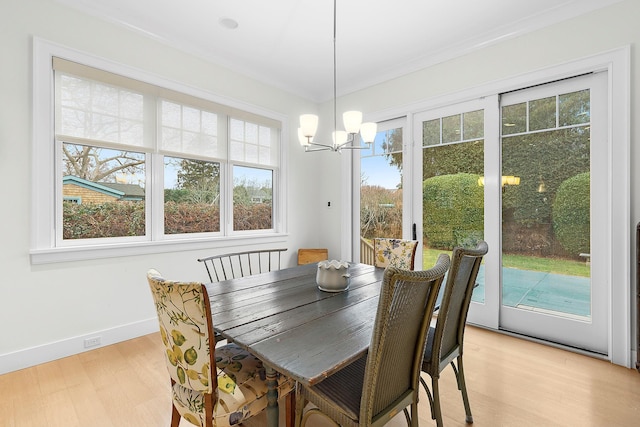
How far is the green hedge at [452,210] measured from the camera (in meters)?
3.17

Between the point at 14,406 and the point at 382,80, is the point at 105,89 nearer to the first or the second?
the point at 14,406

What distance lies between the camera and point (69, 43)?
2.48m

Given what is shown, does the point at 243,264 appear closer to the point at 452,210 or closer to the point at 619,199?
the point at 452,210

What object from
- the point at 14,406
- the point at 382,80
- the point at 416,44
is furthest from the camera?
the point at 382,80

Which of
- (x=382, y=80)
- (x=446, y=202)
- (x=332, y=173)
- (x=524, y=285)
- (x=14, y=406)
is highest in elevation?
(x=382, y=80)

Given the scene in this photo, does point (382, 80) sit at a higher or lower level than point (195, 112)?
higher

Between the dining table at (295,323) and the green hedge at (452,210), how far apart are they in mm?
1569

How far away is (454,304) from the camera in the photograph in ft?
5.29

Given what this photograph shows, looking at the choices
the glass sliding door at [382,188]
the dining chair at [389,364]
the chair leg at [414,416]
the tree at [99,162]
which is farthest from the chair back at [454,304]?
the tree at [99,162]

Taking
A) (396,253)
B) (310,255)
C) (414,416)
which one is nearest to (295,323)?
(414,416)

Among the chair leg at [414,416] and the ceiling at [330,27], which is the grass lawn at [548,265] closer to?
the ceiling at [330,27]

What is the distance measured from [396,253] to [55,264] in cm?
287

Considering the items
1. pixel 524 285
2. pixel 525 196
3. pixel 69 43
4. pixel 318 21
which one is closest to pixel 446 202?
pixel 525 196

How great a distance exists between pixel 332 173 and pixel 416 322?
132 inches
